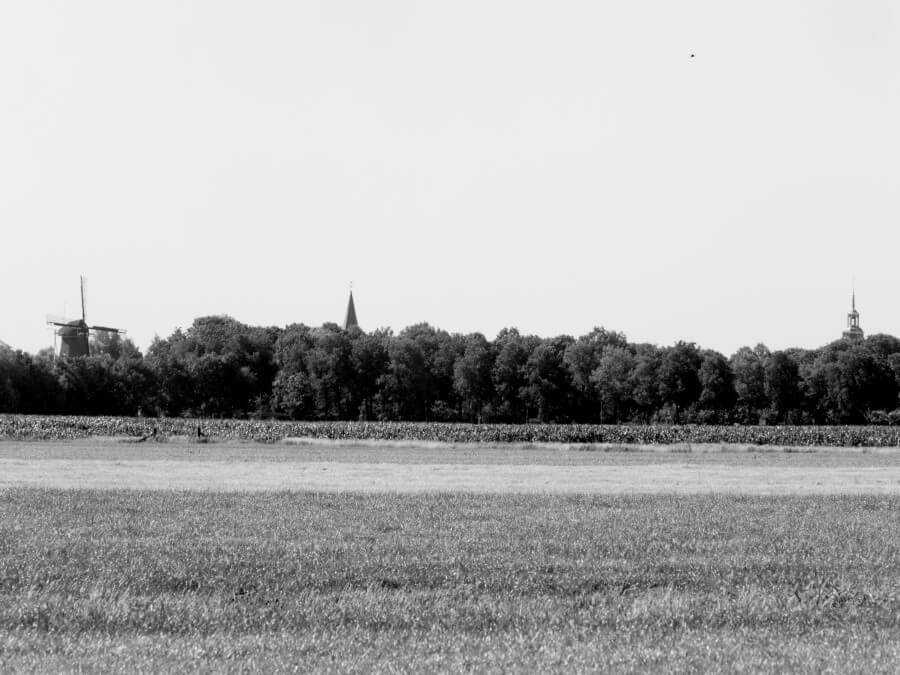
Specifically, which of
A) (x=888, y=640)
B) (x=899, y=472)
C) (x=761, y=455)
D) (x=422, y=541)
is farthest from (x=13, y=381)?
(x=888, y=640)

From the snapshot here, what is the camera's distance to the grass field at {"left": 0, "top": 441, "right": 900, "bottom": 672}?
12.0 m

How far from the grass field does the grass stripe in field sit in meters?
7.83

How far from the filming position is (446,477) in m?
42.6

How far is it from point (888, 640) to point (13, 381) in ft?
417

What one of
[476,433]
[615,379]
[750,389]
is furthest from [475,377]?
[476,433]

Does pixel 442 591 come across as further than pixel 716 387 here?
No

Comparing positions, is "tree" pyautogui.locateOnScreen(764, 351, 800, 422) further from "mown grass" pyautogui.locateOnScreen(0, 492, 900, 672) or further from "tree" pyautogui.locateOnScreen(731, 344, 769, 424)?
"mown grass" pyautogui.locateOnScreen(0, 492, 900, 672)

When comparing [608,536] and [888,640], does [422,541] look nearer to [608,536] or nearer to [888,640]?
[608,536]

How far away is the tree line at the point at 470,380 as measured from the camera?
137m

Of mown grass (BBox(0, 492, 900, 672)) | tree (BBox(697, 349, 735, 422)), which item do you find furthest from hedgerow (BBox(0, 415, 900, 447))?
mown grass (BBox(0, 492, 900, 672))

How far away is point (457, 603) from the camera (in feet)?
48.6

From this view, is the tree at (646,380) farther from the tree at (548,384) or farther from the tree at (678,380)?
the tree at (548,384)

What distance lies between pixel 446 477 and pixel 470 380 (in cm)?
10945

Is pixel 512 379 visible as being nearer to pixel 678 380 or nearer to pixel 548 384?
pixel 548 384
